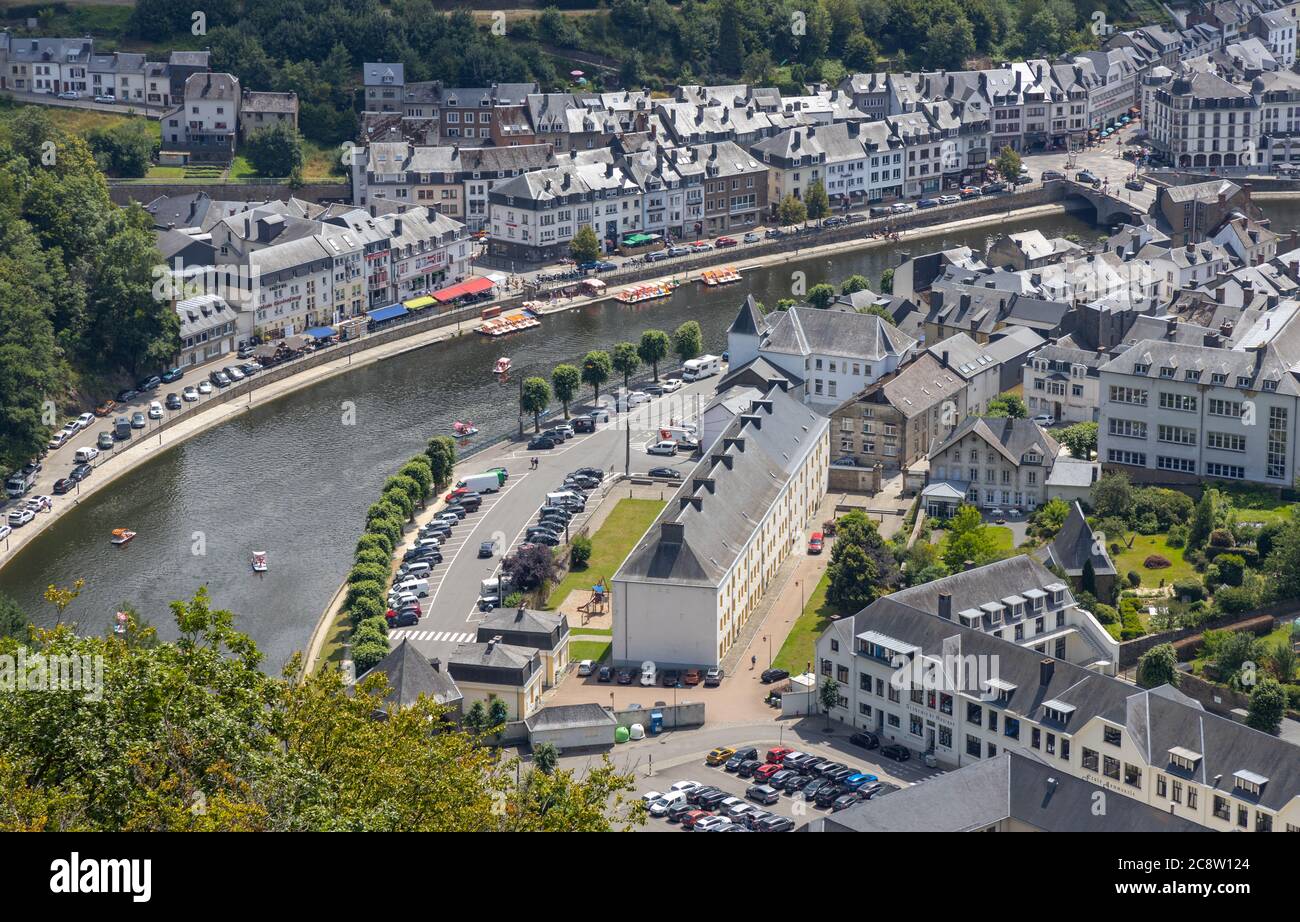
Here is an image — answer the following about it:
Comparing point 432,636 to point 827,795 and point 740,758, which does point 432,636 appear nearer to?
point 740,758

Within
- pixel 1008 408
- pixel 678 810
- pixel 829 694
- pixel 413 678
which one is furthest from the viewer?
pixel 1008 408

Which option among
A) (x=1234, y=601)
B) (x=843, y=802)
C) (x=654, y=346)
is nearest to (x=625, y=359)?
(x=654, y=346)

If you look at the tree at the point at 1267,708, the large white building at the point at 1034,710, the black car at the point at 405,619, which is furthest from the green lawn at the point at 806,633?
the tree at the point at 1267,708

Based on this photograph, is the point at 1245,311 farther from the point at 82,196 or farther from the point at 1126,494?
the point at 82,196

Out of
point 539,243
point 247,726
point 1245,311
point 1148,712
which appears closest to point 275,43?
point 539,243

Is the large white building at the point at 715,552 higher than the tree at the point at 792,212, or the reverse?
the tree at the point at 792,212

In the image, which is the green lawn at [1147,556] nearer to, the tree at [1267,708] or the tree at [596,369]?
the tree at [1267,708]

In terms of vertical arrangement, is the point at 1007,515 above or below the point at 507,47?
below
